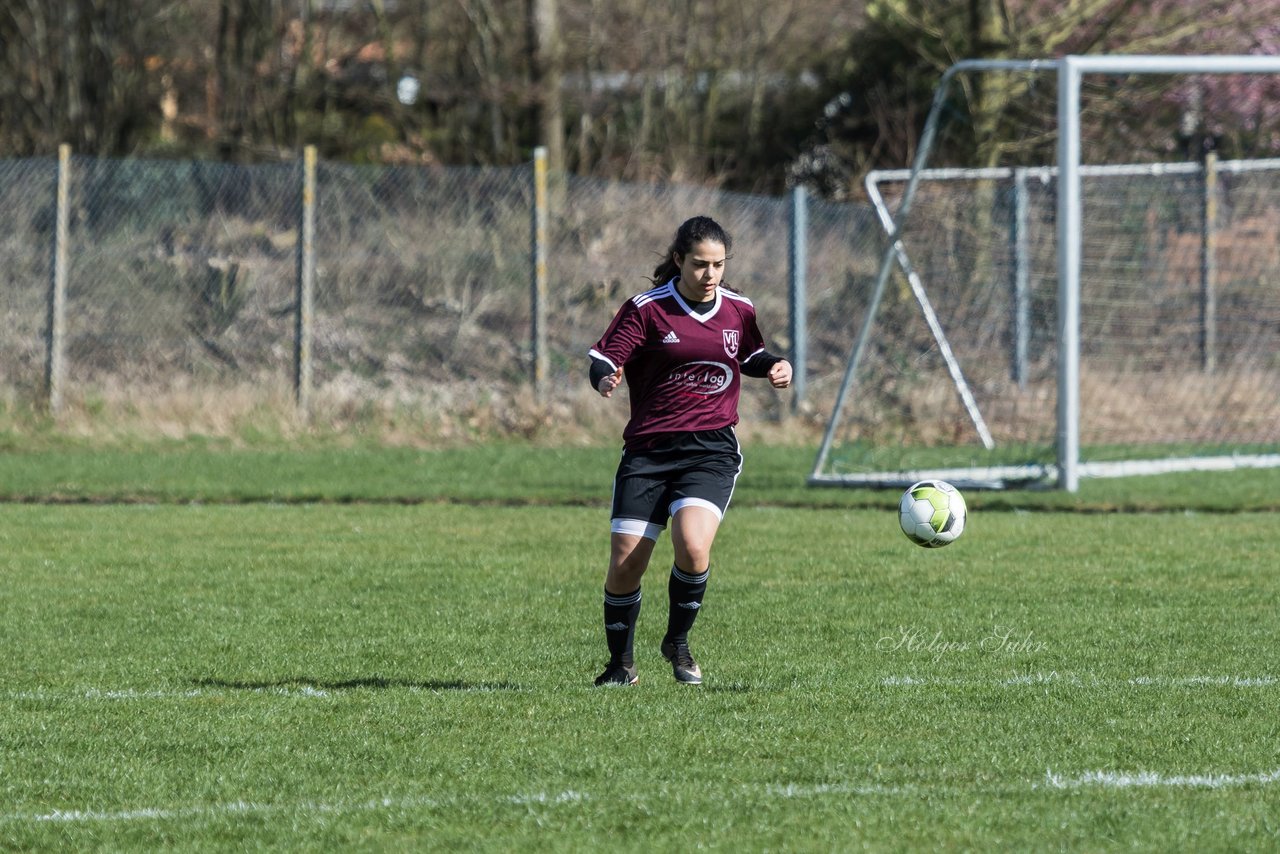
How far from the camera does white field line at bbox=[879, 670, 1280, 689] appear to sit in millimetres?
6555

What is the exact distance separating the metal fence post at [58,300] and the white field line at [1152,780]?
13832 mm

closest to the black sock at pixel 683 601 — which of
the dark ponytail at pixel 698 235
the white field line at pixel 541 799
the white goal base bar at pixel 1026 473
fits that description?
the dark ponytail at pixel 698 235

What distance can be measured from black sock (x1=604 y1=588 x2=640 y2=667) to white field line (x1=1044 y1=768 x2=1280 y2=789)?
2.05 m

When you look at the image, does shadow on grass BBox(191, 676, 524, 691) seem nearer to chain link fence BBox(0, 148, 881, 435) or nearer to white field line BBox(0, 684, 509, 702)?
white field line BBox(0, 684, 509, 702)

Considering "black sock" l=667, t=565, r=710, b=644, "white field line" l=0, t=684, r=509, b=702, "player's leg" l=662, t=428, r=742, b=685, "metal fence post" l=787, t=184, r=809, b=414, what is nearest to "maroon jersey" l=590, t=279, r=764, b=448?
A: "player's leg" l=662, t=428, r=742, b=685

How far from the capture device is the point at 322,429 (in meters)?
17.3

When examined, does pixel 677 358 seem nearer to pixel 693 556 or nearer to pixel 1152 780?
pixel 693 556

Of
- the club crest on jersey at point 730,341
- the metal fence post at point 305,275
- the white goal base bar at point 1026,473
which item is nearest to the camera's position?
the club crest on jersey at point 730,341

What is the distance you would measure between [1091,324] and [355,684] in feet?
33.5

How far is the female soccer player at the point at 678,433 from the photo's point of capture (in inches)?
267

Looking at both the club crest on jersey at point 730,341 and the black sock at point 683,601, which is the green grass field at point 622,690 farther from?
the club crest on jersey at point 730,341

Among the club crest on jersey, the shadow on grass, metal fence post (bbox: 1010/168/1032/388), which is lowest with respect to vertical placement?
the shadow on grass

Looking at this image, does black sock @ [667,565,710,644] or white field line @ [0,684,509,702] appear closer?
white field line @ [0,684,509,702]

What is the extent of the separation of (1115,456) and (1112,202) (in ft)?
7.52
